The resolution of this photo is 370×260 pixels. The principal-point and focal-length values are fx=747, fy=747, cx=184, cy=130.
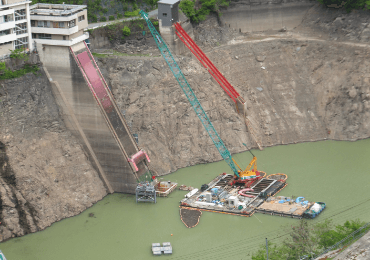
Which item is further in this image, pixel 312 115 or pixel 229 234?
pixel 312 115

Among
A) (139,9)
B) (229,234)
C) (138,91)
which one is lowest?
(229,234)

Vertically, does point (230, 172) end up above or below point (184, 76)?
below

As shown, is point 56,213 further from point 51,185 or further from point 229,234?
point 229,234

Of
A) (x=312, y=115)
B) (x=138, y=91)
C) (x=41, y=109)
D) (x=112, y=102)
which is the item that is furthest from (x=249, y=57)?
(x=41, y=109)

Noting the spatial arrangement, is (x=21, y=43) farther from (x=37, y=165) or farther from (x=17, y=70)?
(x=37, y=165)

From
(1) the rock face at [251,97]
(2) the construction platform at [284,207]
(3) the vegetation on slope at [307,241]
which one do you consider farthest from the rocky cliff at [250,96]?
(3) the vegetation on slope at [307,241]

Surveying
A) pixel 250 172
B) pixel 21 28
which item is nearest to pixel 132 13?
pixel 21 28

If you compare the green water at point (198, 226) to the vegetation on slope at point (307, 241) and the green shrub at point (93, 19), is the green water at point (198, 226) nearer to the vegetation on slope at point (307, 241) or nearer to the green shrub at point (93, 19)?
the vegetation on slope at point (307, 241)

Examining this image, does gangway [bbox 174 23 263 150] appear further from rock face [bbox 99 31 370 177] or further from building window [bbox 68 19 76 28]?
building window [bbox 68 19 76 28]
